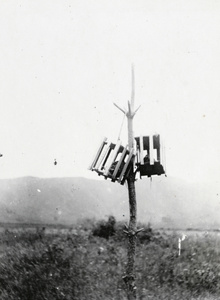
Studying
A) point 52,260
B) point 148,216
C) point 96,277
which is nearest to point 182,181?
point 148,216

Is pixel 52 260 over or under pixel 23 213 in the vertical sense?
under

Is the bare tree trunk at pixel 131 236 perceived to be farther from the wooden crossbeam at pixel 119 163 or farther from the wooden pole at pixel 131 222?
the wooden crossbeam at pixel 119 163

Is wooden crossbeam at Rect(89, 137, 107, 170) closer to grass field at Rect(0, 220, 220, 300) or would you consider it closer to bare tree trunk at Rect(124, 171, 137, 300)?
bare tree trunk at Rect(124, 171, 137, 300)

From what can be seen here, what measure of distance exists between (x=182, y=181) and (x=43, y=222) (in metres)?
3.79

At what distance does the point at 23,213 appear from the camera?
38.2 ft

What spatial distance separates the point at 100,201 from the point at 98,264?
1646 mm

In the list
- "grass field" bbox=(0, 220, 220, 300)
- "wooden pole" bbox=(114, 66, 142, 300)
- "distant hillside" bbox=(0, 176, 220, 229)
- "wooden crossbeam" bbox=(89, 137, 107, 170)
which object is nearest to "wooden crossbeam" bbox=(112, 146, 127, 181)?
"wooden pole" bbox=(114, 66, 142, 300)

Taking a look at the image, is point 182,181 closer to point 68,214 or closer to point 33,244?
point 68,214

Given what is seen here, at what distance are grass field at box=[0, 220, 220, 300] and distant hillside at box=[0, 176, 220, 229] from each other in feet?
2.16

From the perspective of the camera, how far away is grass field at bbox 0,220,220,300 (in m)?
10.2

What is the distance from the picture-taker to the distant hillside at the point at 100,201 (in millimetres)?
11086

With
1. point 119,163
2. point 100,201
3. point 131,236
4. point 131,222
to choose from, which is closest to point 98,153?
point 119,163

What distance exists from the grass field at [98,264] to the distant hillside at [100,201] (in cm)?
66

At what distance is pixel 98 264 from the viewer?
11445 millimetres
